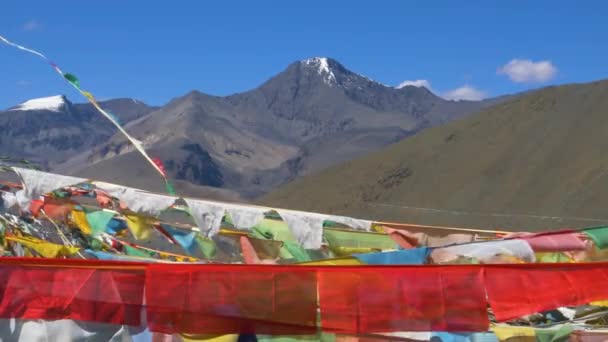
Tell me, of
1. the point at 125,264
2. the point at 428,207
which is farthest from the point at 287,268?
the point at 428,207

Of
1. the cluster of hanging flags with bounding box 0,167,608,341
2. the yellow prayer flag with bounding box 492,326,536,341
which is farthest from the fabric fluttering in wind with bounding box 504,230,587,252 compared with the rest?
the cluster of hanging flags with bounding box 0,167,608,341

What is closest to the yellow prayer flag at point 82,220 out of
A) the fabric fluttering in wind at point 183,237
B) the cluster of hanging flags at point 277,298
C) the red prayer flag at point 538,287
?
the fabric fluttering in wind at point 183,237

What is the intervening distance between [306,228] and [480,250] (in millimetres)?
2260

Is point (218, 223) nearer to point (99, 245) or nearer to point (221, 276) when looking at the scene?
point (99, 245)

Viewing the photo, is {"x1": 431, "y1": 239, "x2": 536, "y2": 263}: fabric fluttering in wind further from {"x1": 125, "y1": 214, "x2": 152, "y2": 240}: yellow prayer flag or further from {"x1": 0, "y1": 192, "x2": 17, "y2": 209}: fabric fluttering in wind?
{"x1": 0, "y1": 192, "x2": 17, "y2": 209}: fabric fluttering in wind

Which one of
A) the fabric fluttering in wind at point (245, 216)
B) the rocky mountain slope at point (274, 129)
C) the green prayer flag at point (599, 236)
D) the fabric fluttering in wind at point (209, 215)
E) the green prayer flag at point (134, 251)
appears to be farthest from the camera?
the rocky mountain slope at point (274, 129)

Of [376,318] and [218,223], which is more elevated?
[218,223]

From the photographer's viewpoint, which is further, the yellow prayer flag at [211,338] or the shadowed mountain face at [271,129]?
the shadowed mountain face at [271,129]

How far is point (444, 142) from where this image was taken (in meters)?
57.2

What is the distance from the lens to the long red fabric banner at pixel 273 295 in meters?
5.14

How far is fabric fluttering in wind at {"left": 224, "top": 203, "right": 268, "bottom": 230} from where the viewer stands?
8.72m

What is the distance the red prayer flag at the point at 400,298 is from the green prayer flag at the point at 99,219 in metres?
4.83

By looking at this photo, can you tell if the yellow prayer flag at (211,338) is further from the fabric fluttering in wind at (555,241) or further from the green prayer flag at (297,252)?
the green prayer flag at (297,252)

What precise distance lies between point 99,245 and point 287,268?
17.8 feet
